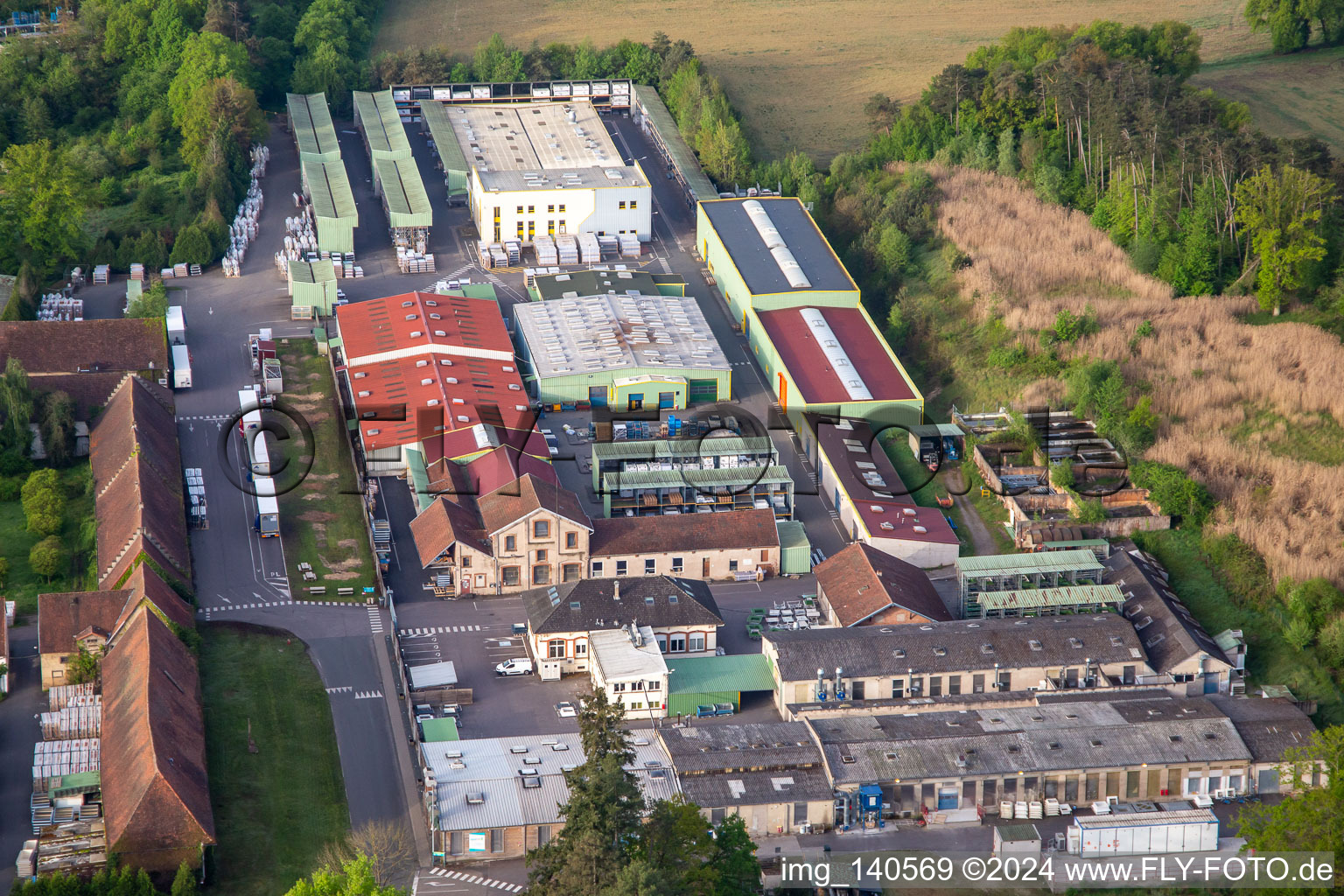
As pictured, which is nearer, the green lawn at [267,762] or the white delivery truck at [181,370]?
the green lawn at [267,762]

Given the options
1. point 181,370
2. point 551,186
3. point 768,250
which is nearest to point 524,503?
point 181,370

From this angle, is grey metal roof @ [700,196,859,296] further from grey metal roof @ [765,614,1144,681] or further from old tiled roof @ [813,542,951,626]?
grey metal roof @ [765,614,1144,681]

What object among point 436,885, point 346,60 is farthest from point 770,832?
point 346,60

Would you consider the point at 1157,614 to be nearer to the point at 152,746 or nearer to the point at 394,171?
the point at 152,746

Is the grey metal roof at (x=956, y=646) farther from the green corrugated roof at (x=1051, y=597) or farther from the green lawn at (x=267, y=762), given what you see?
the green lawn at (x=267, y=762)

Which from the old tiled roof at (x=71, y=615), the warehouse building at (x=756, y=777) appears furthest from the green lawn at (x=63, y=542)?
the warehouse building at (x=756, y=777)

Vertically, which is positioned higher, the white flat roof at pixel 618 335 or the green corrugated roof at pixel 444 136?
the green corrugated roof at pixel 444 136
